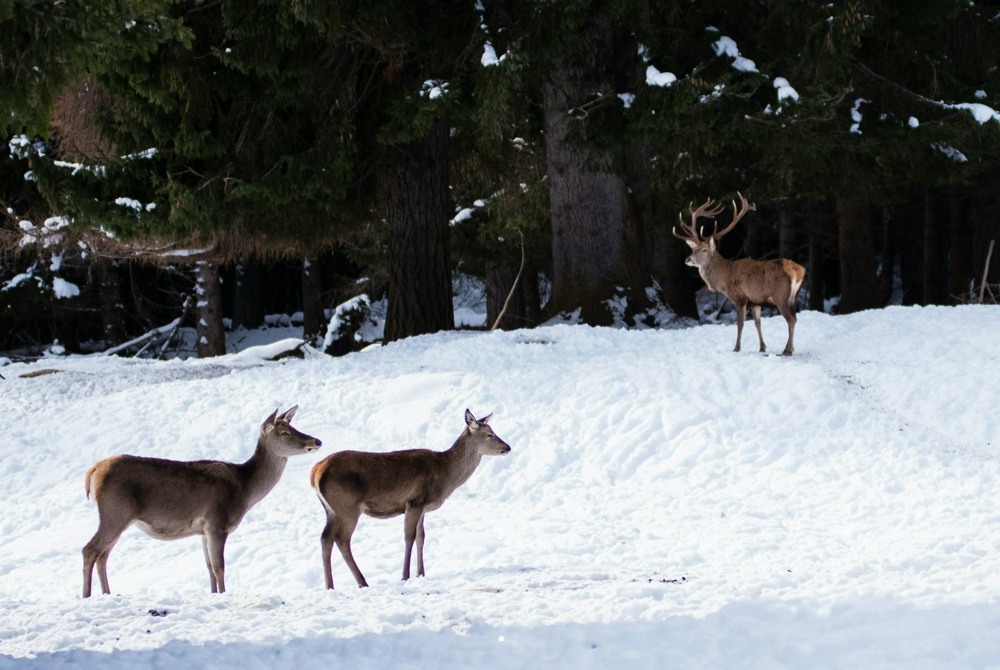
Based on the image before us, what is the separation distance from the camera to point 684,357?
40.3ft

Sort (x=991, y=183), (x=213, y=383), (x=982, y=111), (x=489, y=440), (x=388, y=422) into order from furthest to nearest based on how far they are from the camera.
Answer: (x=991, y=183)
(x=982, y=111)
(x=213, y=383)
(x=388, y=422)
(x=489, y=440)

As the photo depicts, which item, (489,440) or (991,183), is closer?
(489,440)

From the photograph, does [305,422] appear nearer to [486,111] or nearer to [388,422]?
[388,422]

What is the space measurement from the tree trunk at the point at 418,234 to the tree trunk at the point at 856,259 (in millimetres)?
8178

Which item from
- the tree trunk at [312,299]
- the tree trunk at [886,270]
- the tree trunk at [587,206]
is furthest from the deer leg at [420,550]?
the tree trunk at [312,299]

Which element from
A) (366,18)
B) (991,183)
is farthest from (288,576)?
(991,183)

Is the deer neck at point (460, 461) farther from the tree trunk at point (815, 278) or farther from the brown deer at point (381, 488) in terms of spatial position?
the tree trunk at point (815, 278)

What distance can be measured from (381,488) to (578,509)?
256cm

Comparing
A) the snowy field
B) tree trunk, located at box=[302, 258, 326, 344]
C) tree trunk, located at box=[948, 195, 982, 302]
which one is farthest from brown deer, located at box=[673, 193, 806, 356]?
tree trunk, located at box=[302, 258, 326, 344]

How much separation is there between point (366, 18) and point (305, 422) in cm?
514

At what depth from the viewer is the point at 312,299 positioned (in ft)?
97.7

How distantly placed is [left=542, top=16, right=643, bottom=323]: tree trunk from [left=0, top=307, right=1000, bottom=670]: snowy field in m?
1.66

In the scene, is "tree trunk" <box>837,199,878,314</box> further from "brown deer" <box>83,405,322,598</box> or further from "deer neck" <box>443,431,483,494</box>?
"brown deer" <box>83,405,322,598</box>

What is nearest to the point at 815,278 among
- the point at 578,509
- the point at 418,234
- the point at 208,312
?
the point at 418,234
